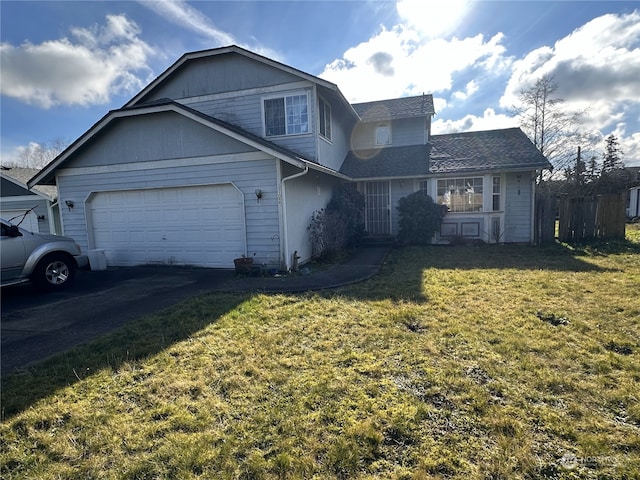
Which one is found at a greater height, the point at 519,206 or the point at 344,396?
the point at 519,206

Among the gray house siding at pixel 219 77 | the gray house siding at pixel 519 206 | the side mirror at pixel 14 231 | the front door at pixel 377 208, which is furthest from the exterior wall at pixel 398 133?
the side mirror at pixel 14 231

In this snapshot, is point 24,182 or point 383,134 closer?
point 24,182

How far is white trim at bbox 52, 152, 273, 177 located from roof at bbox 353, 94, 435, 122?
8528mm

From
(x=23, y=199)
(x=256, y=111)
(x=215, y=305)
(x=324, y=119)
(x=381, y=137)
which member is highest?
(x=381, y=137)

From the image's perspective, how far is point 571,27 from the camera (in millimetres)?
12578

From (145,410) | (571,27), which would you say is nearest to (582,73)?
(571,27)

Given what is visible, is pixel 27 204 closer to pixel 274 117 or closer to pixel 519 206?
pixel 274 117

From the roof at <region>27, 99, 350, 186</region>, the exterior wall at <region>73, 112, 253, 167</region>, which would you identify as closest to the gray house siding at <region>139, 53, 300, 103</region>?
the roof at <region>27, 99, 350, 186</region>

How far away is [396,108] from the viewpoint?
1633 cm

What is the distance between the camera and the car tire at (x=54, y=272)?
25.2 feet

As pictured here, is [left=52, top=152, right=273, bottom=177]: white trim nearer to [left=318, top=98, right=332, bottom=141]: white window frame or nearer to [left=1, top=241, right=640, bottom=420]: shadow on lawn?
[left=318, top=98, right=332, bottom=141]: white window frame

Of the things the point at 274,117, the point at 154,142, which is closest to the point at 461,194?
the point at 274,117

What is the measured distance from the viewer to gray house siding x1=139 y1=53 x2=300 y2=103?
35.3 feet

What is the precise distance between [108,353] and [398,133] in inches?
590
